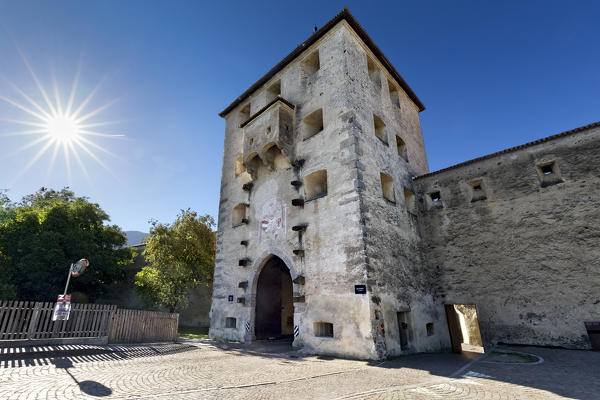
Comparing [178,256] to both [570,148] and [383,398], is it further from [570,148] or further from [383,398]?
[570,148]

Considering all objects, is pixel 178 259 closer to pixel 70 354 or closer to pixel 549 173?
pixel 70 354

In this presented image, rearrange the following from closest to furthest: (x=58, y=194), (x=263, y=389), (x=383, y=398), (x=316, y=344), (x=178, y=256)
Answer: (x=383, y=398) → (x=263, y=389) → (x=316, y=344) → (x=178, y=256) → (x=58, y=194)

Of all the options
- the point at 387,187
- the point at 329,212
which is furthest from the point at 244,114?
the point at 329,212

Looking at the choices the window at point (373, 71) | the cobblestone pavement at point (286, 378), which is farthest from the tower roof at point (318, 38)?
the cobblestone pavement at point (286, 378)

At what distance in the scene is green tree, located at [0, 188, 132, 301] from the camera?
1827cm

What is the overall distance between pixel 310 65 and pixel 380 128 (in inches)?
199

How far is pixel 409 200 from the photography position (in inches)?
568

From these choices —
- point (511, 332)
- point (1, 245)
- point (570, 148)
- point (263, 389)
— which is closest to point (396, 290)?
point (511, 332)

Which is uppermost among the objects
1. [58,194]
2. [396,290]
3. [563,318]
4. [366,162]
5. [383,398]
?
[58,194]

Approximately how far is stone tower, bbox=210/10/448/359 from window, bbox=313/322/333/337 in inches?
1.9

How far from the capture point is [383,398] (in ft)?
16.0

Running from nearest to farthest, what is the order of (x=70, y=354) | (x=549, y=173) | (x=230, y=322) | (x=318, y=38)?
(x=70, y=354) < (x=549, y=173) < (x=230, y=322) < (x=318, y=38)

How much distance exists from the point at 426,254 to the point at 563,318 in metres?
4.99

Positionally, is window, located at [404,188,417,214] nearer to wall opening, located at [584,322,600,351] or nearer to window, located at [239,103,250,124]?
wall opening, located at [584,322,600,351]
